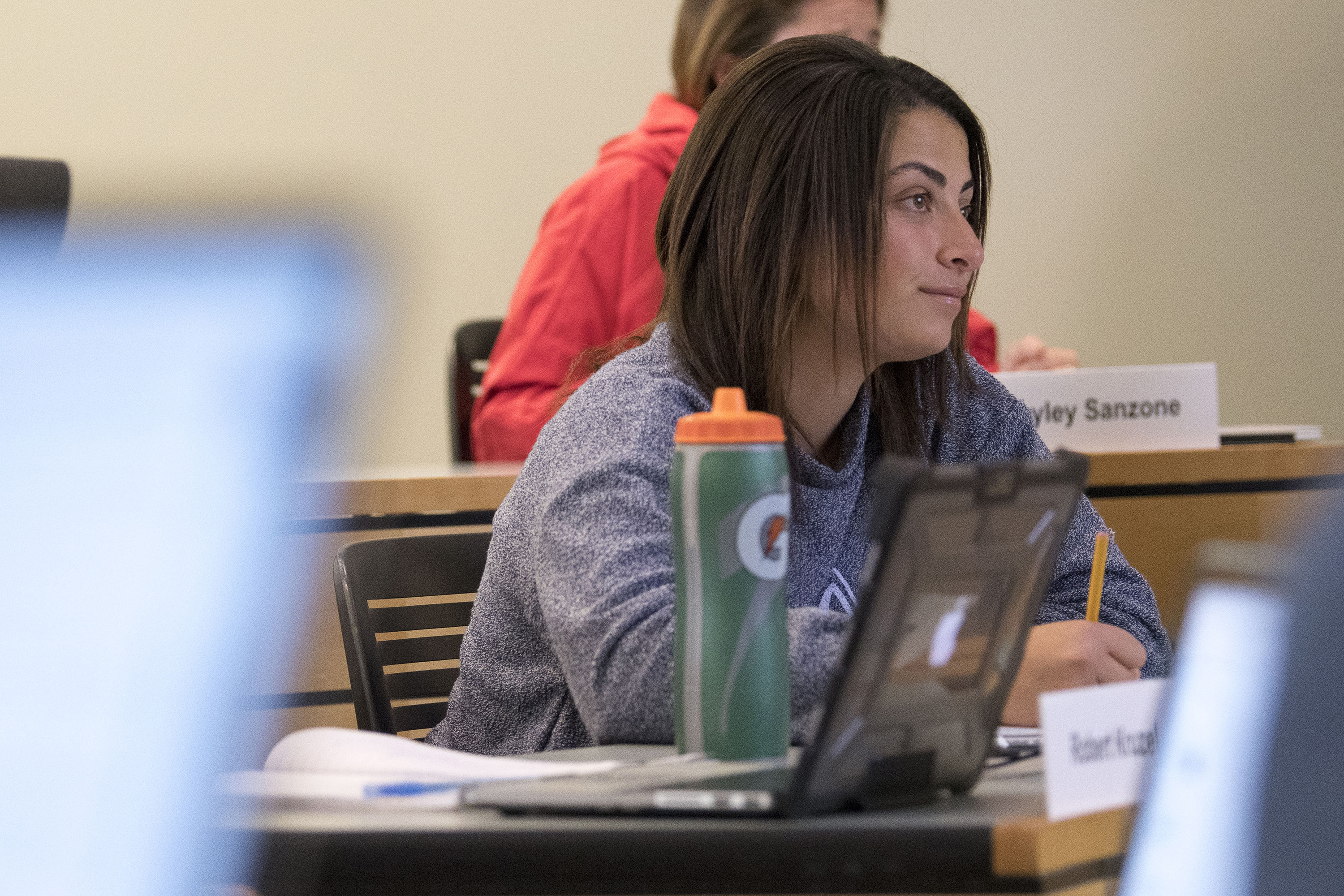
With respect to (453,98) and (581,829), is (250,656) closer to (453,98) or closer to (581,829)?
(581,829)

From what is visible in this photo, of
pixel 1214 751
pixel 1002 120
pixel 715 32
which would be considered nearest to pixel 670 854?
pixel 1214 751

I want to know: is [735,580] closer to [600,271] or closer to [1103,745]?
[1103,745]

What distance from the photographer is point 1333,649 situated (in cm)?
23

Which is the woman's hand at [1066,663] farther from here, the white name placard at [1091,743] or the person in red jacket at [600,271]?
the person in red jacket at [600,271]

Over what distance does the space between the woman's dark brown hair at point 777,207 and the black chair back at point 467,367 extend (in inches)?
54.9

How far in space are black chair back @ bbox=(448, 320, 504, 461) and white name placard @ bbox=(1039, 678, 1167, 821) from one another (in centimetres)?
199

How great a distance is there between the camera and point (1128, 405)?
188cm

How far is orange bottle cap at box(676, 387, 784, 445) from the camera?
2.17ft

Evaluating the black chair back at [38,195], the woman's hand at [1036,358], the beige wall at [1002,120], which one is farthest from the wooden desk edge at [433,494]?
the beige wall at [1002,120]

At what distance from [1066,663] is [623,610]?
29 centimetres

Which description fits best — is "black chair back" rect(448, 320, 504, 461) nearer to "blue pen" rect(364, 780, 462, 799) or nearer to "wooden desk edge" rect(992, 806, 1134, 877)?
"blue pen" rect(364, 780, 462, 799)

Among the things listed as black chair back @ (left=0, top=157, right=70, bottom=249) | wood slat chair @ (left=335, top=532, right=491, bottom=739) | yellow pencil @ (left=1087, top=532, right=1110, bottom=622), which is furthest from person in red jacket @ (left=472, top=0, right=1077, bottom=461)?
black chair back @ (left=0, top=157, right=70, bottom=249)

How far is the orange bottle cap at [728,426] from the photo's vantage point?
66 cm

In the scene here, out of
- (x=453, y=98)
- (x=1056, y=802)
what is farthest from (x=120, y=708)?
(x=453, y=98)
